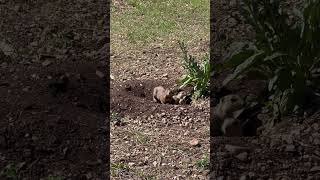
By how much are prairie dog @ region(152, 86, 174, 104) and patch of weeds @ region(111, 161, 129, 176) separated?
1212 millimetres

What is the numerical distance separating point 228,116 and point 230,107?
9 cm

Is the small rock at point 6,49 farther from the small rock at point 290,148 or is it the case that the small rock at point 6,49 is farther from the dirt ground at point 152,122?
the small rock at point 290,148

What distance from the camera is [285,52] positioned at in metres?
4.61

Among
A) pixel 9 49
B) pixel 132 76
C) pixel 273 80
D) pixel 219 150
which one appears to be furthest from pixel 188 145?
pixel 9 49

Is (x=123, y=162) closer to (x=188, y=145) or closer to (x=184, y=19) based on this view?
(x=188, y=145)

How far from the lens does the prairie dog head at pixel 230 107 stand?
5012mm

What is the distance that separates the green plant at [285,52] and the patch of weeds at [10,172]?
1467 millimetres

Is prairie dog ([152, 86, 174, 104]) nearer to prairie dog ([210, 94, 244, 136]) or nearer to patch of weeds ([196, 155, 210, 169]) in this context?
prairie dog ([210, 94, 244, 136])

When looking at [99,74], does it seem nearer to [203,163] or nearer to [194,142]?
[194,142]

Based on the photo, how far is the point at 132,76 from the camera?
627 centimetres

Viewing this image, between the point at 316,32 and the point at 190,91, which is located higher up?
the point at 316,32

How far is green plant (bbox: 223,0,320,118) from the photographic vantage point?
4.63 meters

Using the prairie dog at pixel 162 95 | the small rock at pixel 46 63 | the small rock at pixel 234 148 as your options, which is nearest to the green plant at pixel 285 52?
the small rock at pixel 234 148

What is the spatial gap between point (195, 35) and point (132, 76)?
127 centimetres
